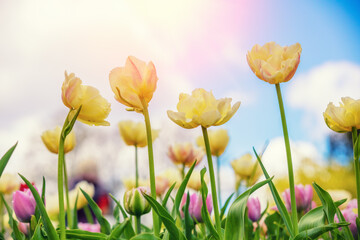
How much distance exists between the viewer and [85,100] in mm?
846

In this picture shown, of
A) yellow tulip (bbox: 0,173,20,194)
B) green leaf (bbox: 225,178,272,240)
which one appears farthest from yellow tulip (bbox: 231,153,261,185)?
yellow tulip (bbox: 0,173,20,194)

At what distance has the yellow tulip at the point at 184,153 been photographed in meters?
1.58

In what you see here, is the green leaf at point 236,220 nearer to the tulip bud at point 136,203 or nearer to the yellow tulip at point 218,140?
the tulip bud at point 136,203

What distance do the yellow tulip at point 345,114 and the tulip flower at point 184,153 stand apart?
633 millimetres

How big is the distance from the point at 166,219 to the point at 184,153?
78 cm

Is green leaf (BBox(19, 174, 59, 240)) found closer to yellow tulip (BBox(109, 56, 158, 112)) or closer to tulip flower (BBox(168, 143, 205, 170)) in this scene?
yellow tulip (BBox(109, 56, 158, 112))

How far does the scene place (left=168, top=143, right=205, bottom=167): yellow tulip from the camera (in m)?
1.58

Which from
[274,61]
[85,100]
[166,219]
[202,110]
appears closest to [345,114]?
[274,61]

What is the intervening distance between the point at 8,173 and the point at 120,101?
1194 mm

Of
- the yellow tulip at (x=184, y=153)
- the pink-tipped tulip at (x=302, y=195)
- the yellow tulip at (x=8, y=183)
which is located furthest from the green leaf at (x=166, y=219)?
the yellow tulip at (x=8, y=183)

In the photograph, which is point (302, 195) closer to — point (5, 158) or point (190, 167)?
point (190, 167)

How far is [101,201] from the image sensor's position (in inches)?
211

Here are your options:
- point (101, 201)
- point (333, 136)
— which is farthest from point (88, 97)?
point (333, 136)

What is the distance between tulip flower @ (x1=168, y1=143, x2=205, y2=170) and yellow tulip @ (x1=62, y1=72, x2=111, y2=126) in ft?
2.35
